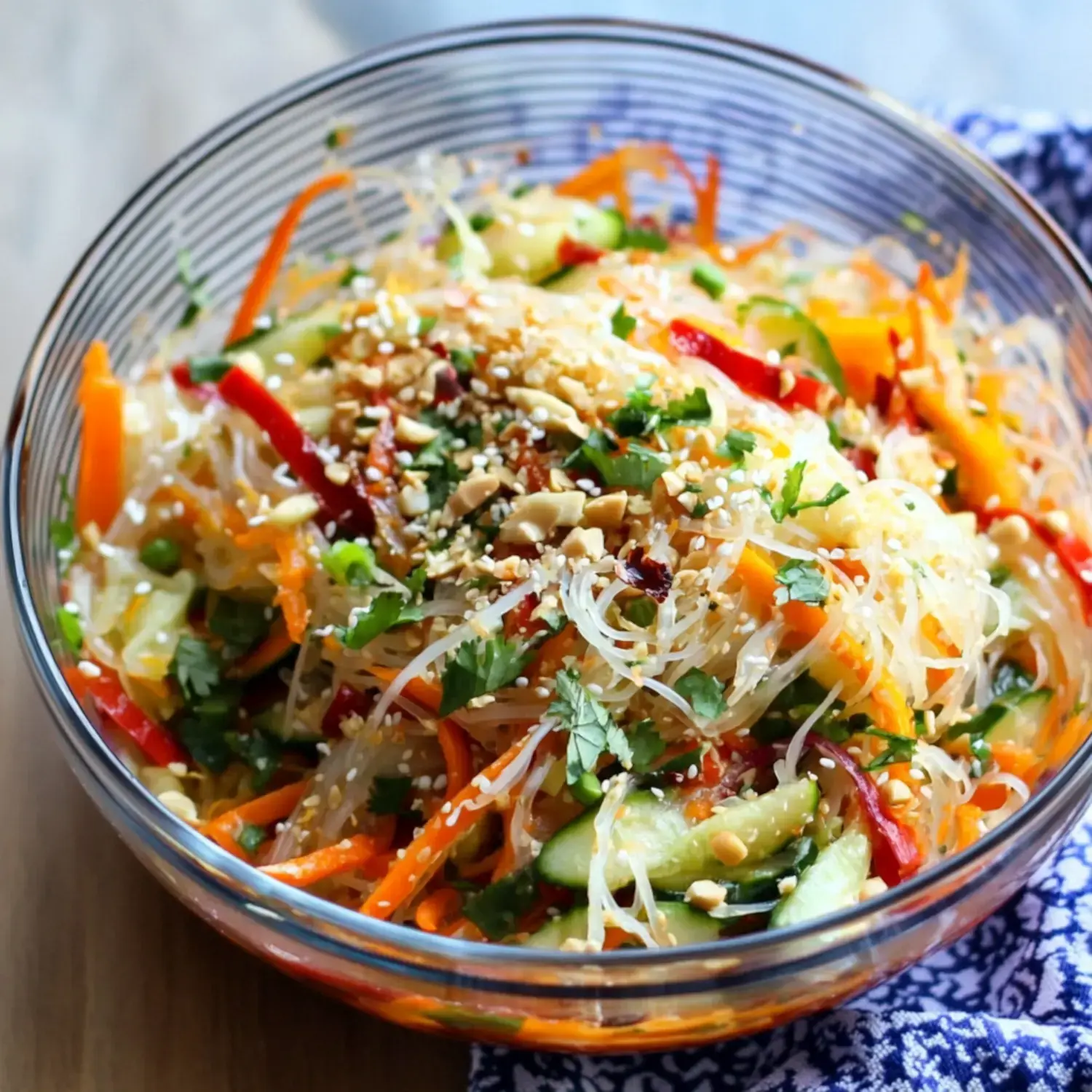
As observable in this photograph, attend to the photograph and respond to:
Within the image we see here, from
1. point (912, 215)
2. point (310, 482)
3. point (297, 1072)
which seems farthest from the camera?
point (912, 215)

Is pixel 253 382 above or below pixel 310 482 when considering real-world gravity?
above

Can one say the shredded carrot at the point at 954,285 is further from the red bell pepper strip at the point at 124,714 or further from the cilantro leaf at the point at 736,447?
the red bell pepper strip at the point at 124,714

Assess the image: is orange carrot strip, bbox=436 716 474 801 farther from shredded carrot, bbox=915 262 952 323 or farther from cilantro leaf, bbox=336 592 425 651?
shredded carrot, bbox=915 262 952 323

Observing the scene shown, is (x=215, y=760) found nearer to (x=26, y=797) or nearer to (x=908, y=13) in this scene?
(x=26, y=797)

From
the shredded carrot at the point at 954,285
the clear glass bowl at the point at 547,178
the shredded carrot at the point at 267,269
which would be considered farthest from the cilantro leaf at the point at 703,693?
the shredded carrot at the point at 267,269

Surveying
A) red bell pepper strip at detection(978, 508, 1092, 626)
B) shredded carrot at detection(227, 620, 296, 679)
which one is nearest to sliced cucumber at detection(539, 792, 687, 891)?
shredded carrot at detection(227, 620, 296, 679)

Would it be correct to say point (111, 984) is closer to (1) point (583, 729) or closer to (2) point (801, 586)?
(1) point (583, 729)

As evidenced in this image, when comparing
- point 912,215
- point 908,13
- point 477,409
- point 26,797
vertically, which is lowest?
point 26,797

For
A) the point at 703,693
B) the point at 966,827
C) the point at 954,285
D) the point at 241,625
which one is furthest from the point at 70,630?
the point at 954,285

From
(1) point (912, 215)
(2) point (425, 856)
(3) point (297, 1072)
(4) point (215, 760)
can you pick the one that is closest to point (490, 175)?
(1) point (912, 215)
